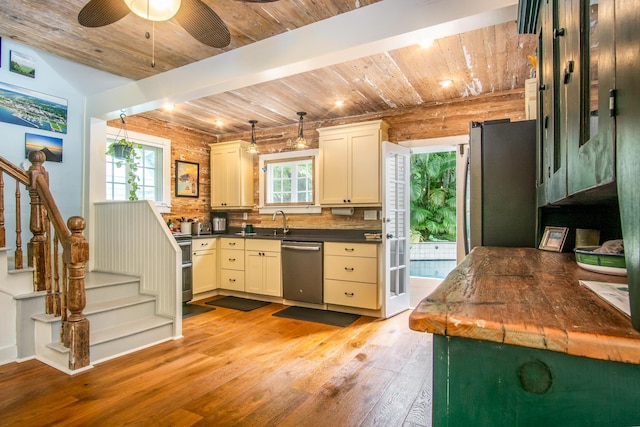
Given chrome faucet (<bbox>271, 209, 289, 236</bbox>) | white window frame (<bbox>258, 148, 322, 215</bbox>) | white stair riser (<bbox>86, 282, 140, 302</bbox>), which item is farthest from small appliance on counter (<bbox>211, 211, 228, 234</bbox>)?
white stair riser (<bbox>86, 282, 140, 302</bbox>)

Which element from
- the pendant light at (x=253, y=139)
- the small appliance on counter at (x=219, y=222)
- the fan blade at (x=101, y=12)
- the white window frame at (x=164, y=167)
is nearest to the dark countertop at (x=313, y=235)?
the small appliance on counter at (x=219, y=222)

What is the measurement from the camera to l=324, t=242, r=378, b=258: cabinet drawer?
405 cm

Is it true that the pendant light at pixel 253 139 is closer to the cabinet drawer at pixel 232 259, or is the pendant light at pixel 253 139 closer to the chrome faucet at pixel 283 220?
the chrome faucet at pixel 283 220

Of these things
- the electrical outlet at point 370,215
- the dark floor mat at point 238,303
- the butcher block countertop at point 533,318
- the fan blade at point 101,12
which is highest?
the fan blade at point 101,12

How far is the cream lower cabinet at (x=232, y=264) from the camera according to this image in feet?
16.4

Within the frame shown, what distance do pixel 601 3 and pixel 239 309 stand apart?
436 centimetres

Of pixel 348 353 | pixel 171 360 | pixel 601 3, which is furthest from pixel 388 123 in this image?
pixel 601 3

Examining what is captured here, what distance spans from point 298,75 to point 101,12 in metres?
1.80

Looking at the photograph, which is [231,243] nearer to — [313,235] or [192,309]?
[192,309]

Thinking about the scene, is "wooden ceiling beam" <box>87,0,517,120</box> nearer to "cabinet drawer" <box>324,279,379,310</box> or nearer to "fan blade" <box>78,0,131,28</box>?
"fan blade" <box>78,0,131,28</box>

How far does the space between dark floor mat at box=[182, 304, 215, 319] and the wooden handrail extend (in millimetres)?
1471

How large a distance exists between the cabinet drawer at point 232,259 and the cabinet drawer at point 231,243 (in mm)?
60

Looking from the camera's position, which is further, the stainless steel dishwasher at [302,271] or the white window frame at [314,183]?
the white window frame at [314,183]

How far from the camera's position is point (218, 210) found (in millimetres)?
5605
